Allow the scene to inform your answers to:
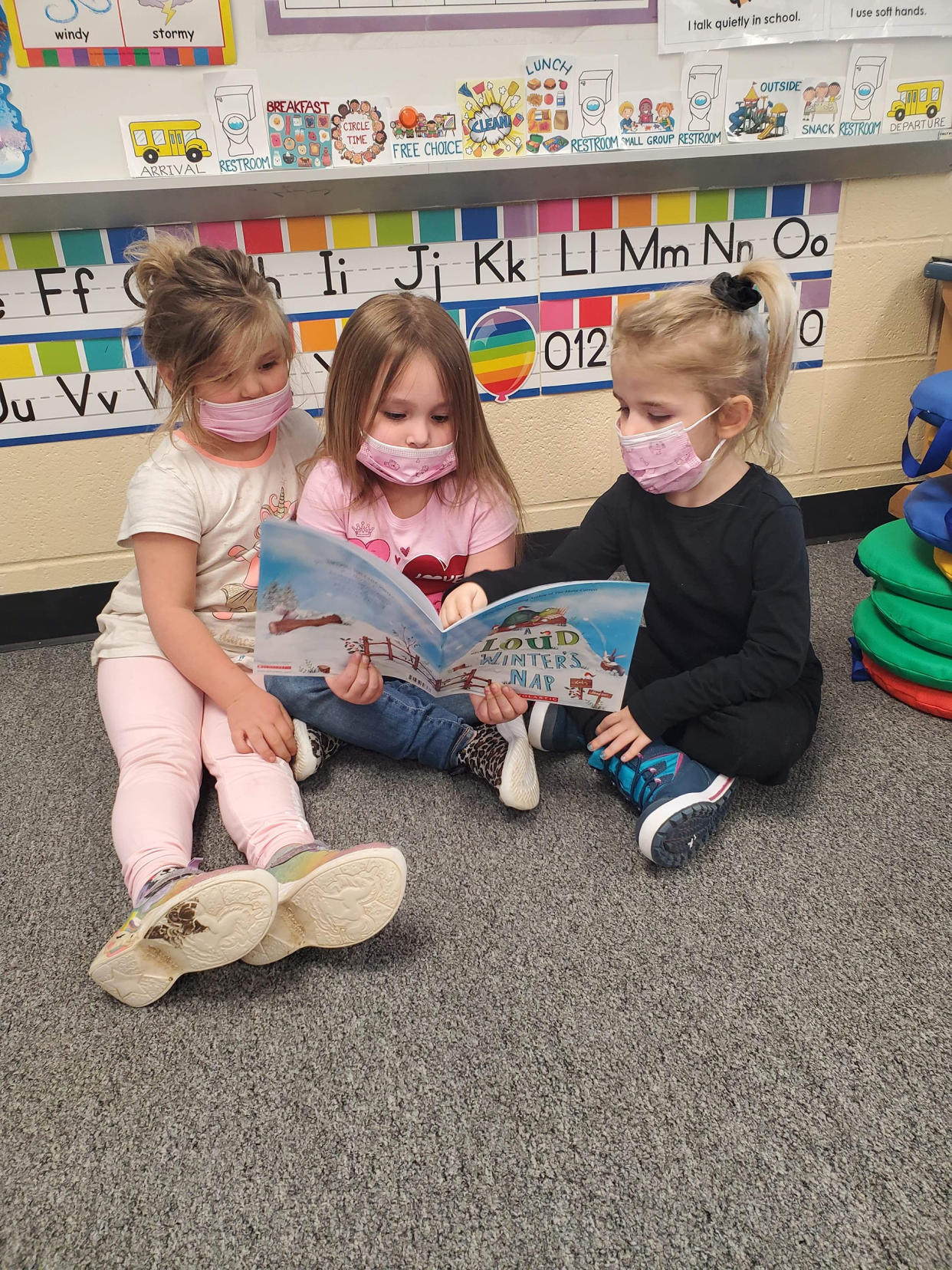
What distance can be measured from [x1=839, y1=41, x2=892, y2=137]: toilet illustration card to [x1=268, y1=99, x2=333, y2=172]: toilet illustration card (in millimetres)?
849

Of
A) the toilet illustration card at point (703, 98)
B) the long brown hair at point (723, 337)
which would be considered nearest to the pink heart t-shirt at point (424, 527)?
the long brown hair at point (723, 337)

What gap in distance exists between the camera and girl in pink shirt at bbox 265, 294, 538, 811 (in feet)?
3.28

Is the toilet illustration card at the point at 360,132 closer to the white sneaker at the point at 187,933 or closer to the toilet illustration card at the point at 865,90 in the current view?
the toilet illustration card at the point at 865,90

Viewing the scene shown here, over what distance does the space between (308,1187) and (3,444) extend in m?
1.19

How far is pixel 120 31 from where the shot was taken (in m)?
1.16

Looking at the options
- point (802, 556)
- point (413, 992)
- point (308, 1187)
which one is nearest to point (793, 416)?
point (802, 556)

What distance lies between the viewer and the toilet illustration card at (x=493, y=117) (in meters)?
1.30

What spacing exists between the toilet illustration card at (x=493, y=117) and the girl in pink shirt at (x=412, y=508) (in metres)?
0.45

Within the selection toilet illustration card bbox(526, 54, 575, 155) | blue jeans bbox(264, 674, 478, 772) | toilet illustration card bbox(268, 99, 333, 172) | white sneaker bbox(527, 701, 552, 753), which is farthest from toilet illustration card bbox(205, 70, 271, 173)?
white sneaker bbox(527, 701, 552, 753)

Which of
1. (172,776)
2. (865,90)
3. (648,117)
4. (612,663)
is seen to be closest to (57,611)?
(172,776)

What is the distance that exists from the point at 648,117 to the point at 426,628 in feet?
3.24

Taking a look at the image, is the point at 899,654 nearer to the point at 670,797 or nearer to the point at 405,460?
the point at 670,797

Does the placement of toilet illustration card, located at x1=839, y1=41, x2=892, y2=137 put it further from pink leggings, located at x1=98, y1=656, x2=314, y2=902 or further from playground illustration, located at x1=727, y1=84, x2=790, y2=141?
pink leggings, located at x1=98, y1=656, x2=314, y2=902

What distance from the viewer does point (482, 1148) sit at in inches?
25.9
